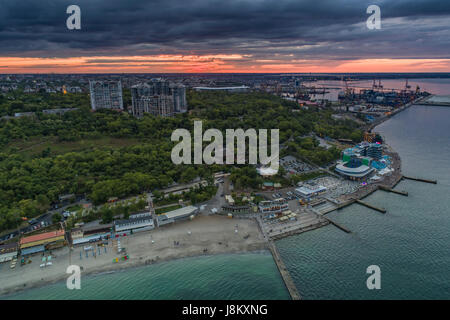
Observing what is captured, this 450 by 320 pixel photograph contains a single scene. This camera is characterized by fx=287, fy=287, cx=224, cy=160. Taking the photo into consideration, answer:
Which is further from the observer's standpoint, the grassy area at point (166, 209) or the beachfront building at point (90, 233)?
the grassy area at point (166, 209)

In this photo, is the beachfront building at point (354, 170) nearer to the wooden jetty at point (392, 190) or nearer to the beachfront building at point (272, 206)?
the wooden jetty at point (392, 190)

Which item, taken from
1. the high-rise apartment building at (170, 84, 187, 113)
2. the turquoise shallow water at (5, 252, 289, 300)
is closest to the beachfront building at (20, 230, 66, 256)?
the turquoise shallow water at (5, 252, 289, 300)

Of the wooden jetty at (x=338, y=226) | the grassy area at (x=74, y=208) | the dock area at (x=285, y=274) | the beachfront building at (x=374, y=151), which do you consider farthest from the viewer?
the beachfront building at (x=374, y=151)

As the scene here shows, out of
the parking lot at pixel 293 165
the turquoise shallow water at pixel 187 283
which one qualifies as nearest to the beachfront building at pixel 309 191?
the parking lot at pixel 293 165

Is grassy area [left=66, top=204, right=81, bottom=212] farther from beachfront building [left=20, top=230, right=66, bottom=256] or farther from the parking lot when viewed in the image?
the parking lot

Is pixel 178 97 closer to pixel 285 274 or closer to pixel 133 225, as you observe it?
pixel 133 225

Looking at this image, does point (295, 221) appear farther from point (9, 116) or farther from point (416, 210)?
point (9, 116)
